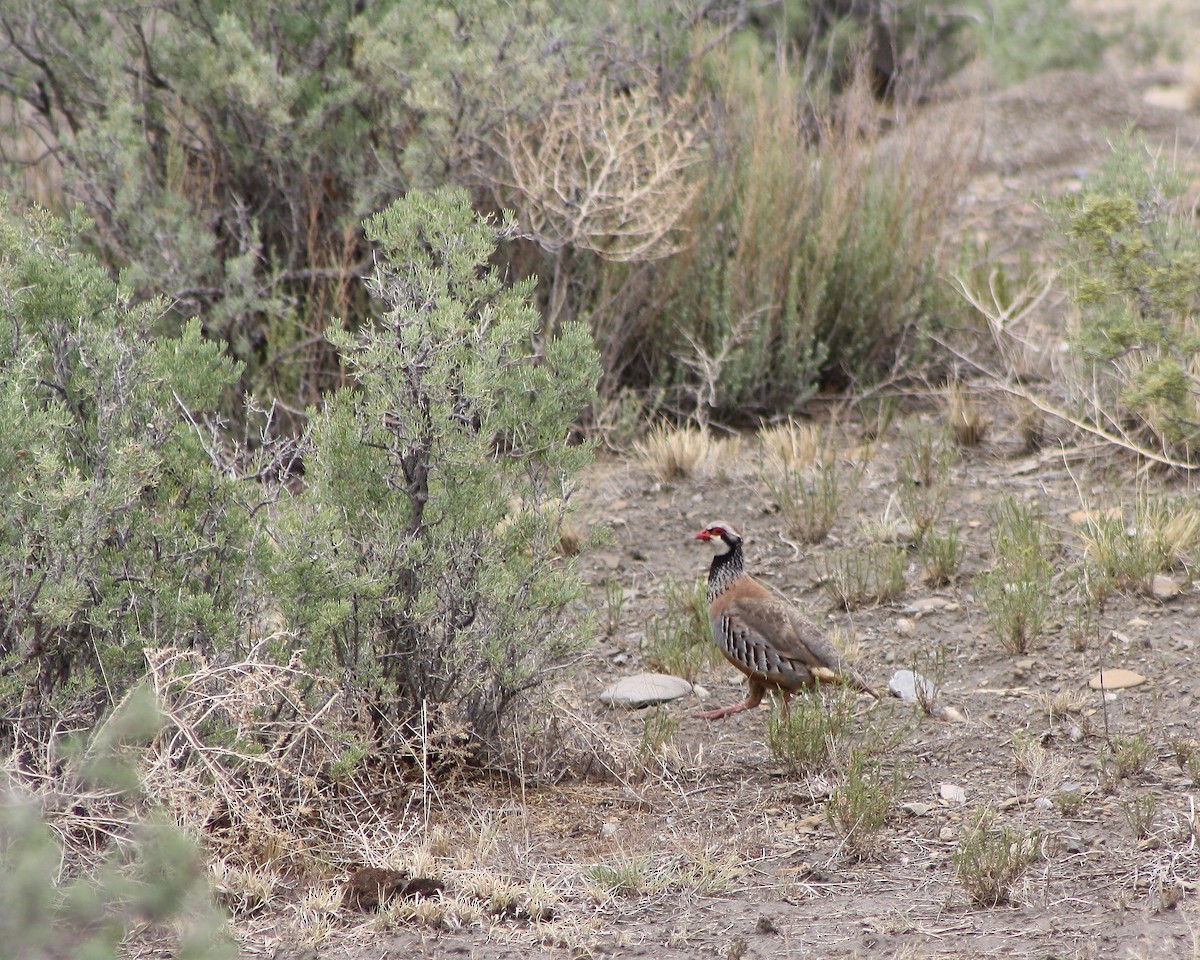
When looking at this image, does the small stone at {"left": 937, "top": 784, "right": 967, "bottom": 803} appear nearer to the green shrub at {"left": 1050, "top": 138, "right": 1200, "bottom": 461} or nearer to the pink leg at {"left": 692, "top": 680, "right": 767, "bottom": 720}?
the pink leg at {"left": 692, "top": 680, "right": 767, "bottom": 720}

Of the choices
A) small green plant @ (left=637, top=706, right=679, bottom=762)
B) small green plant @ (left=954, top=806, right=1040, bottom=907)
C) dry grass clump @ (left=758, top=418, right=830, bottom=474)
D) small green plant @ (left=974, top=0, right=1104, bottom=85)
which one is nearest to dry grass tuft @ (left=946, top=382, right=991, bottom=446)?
dry grass clump @ (left=758, top=418, right=830, bottom=474)

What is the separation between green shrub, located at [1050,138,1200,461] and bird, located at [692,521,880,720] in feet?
5.93

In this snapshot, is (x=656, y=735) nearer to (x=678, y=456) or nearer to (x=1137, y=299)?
(x=678, y=456)

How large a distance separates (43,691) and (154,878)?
101 centimetres

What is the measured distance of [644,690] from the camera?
5523mm

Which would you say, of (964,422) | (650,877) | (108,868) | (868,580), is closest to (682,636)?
(868,580)

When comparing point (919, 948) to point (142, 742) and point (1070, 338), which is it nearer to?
point (142, 742)

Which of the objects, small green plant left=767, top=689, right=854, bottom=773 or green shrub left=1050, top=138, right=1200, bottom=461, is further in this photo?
green shrub left=1050, top=138, right=1200, bottom=461

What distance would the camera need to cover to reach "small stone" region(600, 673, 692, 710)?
548 centimetres

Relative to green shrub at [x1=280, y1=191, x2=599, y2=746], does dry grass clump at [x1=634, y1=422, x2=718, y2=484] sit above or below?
below

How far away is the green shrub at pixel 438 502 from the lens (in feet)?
14.2

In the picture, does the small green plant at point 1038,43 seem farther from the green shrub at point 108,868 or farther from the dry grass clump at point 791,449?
the green shrub at point 108,868

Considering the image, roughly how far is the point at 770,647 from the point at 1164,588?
5.84ft

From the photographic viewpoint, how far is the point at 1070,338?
23.3ft
